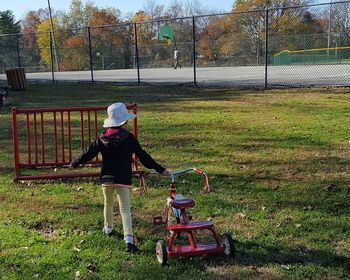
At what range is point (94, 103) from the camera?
52.9 ft

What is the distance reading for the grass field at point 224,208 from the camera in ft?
14.4

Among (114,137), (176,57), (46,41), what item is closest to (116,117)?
(114,137)

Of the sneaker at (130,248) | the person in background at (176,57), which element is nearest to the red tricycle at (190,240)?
the sneaker at (130,248)

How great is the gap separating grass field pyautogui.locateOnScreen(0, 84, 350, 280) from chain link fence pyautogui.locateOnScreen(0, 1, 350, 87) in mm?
8980

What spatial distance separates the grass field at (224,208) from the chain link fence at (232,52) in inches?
354

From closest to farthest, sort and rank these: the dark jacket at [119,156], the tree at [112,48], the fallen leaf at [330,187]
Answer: the dark jacket at [119,156]
the fallen leaf at [330,187]
the tree at [112,48]

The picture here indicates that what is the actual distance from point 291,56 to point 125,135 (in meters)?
27.5

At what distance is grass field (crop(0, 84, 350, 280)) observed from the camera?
4379 mm

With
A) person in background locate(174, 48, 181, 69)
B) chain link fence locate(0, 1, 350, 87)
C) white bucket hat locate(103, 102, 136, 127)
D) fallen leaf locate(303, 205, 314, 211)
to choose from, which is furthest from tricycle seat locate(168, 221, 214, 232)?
person in background locate(174, 48, 181, 69)

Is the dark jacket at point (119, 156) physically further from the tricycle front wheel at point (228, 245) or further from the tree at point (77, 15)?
the tree at point (77, 15)

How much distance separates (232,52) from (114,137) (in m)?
27.5

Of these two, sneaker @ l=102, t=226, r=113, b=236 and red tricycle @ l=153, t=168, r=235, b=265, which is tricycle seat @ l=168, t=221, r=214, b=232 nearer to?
red tricycle @ l=153, t=168, r=235, b=265

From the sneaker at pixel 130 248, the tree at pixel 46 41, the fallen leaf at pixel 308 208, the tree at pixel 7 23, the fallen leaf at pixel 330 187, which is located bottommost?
the sneaker at pixel 130 248

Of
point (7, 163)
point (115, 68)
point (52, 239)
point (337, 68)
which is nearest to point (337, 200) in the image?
point (52, 239)
